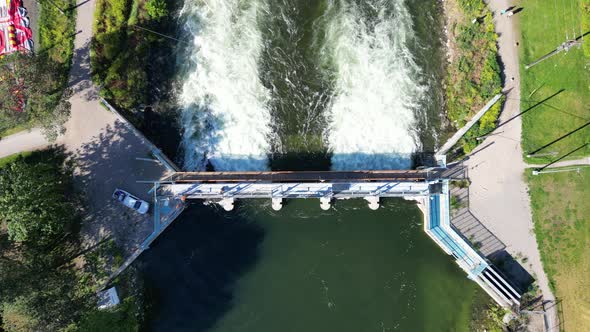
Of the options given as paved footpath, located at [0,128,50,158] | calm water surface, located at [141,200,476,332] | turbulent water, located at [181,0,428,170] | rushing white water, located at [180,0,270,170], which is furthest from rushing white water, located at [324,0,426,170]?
paved footpath, located at [0,128,50,158]

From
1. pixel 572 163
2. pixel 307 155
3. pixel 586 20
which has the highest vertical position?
pixel 586 20

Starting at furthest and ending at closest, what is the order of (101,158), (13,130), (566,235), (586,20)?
(586,20) < (566,235) < (101,158) < (13,130)

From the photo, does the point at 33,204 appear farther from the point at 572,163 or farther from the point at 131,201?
the point at 572,163

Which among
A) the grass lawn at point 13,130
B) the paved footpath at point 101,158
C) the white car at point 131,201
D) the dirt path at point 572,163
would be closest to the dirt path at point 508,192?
the dirt path at point 572,163

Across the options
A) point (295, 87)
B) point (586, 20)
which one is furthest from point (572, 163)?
point (295, 87)

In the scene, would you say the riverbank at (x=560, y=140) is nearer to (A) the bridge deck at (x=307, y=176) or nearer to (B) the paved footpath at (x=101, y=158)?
(A) the bridge deck at (x=307, y=176)
